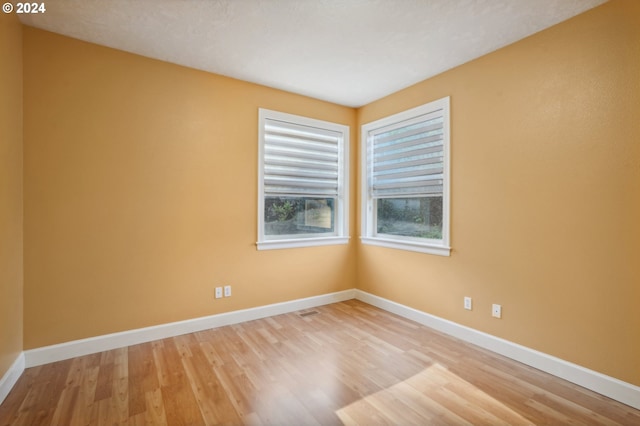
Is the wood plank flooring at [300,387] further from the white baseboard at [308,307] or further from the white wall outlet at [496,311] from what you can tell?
the white wall outlet at [496,311]

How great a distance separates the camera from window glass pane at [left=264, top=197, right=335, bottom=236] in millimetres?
3678

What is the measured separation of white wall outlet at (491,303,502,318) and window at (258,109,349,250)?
1.97 meters

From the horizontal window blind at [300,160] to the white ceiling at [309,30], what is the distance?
77 centimetres

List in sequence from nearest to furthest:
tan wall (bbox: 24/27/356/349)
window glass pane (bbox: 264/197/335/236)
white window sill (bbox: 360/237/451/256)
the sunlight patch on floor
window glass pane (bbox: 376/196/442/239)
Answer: the sunlight patch on floor → tan wall (bbox: 24/27/356/349) → white window sill (bbox: 360/237/451/256) → window glass pane (bbox: 376/196/442/239) → window glass pane (bbox: 264/197/335/236)

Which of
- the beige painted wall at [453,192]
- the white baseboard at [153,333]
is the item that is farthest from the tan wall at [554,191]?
the white baseboard at [153,333]

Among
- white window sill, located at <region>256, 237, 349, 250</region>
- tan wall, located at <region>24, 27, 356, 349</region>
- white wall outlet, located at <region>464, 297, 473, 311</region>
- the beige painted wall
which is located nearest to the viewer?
the beige painted wall

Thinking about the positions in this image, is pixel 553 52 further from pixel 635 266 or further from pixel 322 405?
pixel 322 405

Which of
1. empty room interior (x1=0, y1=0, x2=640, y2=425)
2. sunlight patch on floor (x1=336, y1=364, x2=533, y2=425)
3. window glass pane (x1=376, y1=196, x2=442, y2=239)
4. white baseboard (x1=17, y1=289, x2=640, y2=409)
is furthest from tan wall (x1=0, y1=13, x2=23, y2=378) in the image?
window glass pane (x1=376, y1=196, x2=442, y2=239)

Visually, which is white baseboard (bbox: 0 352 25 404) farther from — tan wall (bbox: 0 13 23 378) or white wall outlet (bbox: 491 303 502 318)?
white wall outlet (bbox: 491 303 502 318)

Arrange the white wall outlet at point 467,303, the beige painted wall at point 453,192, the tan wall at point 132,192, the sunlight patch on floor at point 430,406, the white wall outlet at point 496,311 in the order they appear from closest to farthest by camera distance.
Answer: the sunlight patch on floor at point 430,406 < the beige painted wall at point 453,192 < the tan wall at point 132,192 < the white wall outlet at point 496,311 < the white wall outlet at point 467,303

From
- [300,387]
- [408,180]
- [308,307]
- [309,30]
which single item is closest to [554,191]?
[408,180]

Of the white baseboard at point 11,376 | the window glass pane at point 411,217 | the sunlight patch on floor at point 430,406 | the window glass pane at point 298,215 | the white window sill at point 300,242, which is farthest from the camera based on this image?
the window glass pane at point 298,215

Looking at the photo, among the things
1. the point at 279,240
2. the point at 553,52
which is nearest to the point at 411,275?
the point at 279,240

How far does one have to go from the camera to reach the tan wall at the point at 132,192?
247 centimetres
